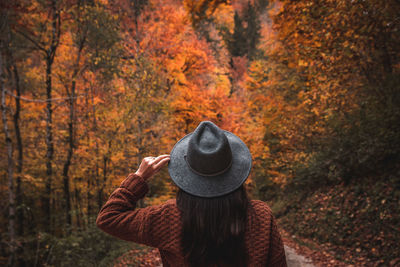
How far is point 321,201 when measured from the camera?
371 inches

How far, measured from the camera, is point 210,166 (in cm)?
126

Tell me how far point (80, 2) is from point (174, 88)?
5.75 meters

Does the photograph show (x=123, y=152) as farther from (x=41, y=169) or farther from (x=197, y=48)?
(x=197, y=48)

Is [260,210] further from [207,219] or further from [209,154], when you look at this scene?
[209,154]

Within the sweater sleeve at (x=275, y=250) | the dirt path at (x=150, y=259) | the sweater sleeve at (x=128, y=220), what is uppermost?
the sweater sleeve at (x=128, y=220)

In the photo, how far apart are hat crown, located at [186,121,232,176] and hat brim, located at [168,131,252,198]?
3 cm

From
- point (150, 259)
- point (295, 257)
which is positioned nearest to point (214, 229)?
point (150, 259)

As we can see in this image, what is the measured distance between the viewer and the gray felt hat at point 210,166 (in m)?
1.25

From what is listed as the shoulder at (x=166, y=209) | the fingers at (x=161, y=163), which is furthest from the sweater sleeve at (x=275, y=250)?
the fingers at (x=161, y=163)

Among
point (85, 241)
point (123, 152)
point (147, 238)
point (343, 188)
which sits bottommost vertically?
point (85, 241)

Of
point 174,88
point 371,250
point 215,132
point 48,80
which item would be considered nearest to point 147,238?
point 215,132

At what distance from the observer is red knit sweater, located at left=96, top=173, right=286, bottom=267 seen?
126 cm

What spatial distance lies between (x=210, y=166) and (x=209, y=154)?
0.06 m

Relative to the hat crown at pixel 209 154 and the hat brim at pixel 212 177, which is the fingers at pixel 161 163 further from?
the hat crown at pixel 209 154
